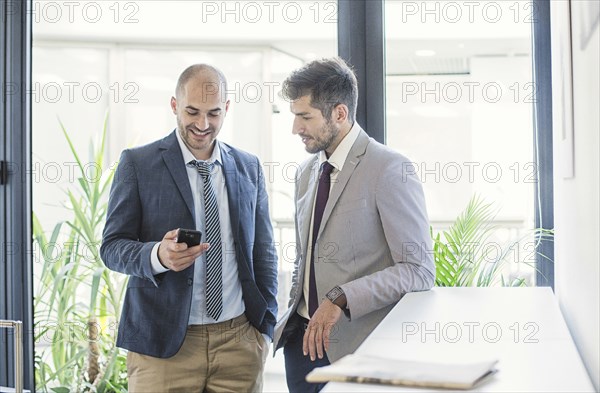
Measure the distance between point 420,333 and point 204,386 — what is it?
1.06 meters

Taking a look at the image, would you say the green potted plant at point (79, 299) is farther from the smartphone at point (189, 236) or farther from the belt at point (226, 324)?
the smartphone at point (189, 236)

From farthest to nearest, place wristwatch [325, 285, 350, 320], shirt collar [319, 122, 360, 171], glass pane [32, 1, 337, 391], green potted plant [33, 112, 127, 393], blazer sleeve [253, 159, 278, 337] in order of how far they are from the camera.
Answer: green potted plant [33, 112, 127, 393] < glass pane [32, 1, 337, 391] < blazer sleeve [253, 159, 278, 337] < shirt collar [319, 122, 360, 171] < wristwatch [325, 285, 350, 320]

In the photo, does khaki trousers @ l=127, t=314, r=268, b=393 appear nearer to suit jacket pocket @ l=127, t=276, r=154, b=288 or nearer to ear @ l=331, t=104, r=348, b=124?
suit jacket pocket @ l=127, t=276, r=154, b=288

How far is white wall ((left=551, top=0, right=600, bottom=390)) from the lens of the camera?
5.66 ft

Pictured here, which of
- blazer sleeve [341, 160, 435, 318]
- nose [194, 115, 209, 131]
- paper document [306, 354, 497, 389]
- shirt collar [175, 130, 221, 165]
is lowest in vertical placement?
paper document [306, 354, 497, 389]

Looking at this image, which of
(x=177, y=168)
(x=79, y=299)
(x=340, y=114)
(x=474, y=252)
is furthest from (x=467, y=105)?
(x=79, y=299)

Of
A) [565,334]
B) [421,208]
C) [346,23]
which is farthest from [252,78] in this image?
[565,334]

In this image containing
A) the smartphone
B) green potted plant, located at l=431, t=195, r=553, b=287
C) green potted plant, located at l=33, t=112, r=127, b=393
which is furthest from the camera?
green potted plant, located at l=33, t=112, r=127, b=393

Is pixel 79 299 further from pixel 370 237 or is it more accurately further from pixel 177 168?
pixel 370 237

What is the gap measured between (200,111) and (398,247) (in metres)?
0.81

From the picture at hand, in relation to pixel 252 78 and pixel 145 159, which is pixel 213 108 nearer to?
pixel 145 159

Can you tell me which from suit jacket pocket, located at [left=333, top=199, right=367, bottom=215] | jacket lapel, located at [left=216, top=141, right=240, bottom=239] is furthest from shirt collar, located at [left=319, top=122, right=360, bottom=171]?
jacket lapel, located at [left=216, top=141, right=240, bottom=239]

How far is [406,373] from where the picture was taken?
1.47m

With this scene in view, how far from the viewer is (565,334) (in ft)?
6.39
